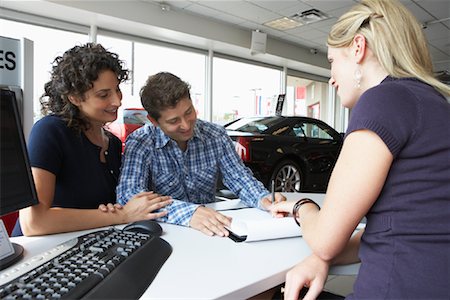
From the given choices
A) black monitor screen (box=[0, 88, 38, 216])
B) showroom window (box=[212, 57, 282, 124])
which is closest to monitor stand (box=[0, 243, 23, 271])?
black monitor screen (box=[0, 88, 38, 216])

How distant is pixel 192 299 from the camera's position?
25.3 inches

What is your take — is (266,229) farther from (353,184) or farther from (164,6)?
(164,6)

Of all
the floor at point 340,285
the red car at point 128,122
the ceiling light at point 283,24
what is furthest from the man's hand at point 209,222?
the ceiling light at point 283,24

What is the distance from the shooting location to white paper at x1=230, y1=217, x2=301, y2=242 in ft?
3.11

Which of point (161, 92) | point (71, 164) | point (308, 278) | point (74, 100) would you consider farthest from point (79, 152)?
point (308, 278)

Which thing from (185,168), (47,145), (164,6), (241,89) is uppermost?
(164,6)

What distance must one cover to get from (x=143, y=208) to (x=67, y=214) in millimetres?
232

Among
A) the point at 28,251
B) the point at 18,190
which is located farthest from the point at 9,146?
the point at 28,251

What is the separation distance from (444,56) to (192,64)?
6.37 meters

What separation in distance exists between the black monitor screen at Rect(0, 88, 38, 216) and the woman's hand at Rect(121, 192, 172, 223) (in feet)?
1.06

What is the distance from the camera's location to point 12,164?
0.82 meters

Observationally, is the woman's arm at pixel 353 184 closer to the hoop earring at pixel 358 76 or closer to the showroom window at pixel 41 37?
the hoop earring at pixel 358 76

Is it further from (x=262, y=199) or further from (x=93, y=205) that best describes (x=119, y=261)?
(x=262, y=199)

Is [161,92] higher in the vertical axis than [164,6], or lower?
lower
